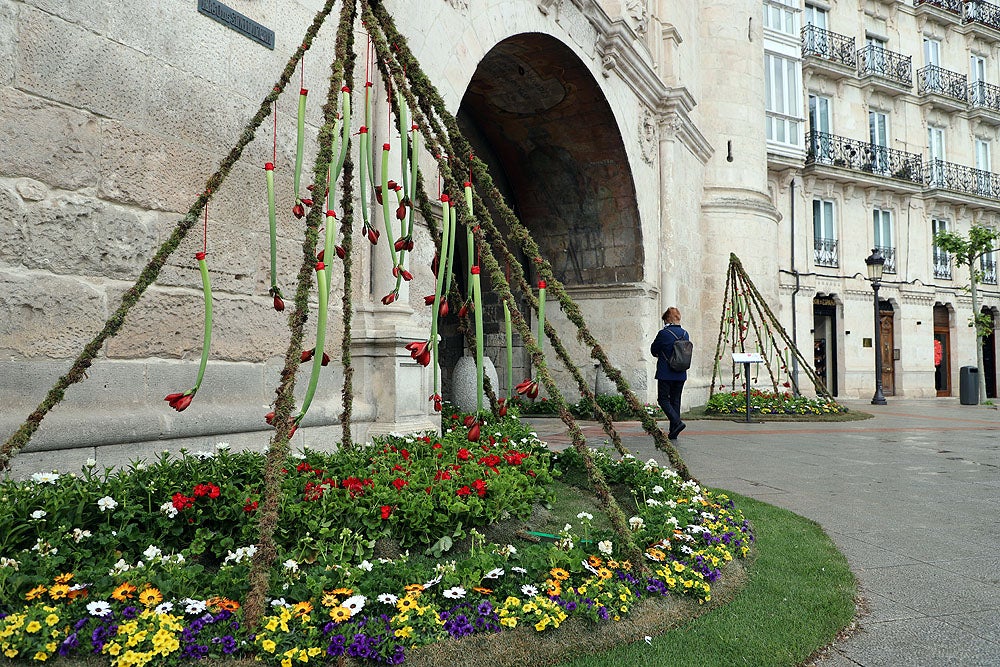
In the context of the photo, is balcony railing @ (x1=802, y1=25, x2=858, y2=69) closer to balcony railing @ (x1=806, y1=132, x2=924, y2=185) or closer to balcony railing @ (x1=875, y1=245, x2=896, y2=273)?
balcony railing @ (x1=806, y1=132, x2=924, y2=185)

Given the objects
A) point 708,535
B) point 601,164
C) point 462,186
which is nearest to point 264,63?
point 462,186

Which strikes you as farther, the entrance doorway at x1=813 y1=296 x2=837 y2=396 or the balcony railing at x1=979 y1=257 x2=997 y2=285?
the balcony railing at x1=979 y1=257 x2=997 y2=285

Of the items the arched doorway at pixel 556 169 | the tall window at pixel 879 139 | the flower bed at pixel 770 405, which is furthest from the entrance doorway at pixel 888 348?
the arched doorway at pixel 556 169

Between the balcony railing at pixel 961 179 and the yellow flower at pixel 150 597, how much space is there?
27382mm

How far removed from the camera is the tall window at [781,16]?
68.4 ft

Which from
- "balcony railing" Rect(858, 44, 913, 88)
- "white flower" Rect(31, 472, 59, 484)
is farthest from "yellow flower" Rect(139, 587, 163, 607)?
"balcony railing" Rect(858, 44, 913, 88)

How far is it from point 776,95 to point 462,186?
772 inches

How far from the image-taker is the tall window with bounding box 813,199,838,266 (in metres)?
21.8

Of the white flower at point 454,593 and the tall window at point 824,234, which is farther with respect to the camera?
the tall window at point 824,234

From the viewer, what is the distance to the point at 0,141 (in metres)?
3.40

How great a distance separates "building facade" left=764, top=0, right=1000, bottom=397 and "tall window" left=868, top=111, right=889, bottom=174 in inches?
1.8

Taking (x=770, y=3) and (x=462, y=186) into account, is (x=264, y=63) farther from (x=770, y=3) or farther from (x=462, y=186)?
(x=770, y=3)

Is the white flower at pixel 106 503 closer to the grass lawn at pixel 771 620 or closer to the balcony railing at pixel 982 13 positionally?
the grass lawn at pixel 771 620

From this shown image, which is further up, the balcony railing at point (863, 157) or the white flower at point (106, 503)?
the balcony railing at point (863, 157)
